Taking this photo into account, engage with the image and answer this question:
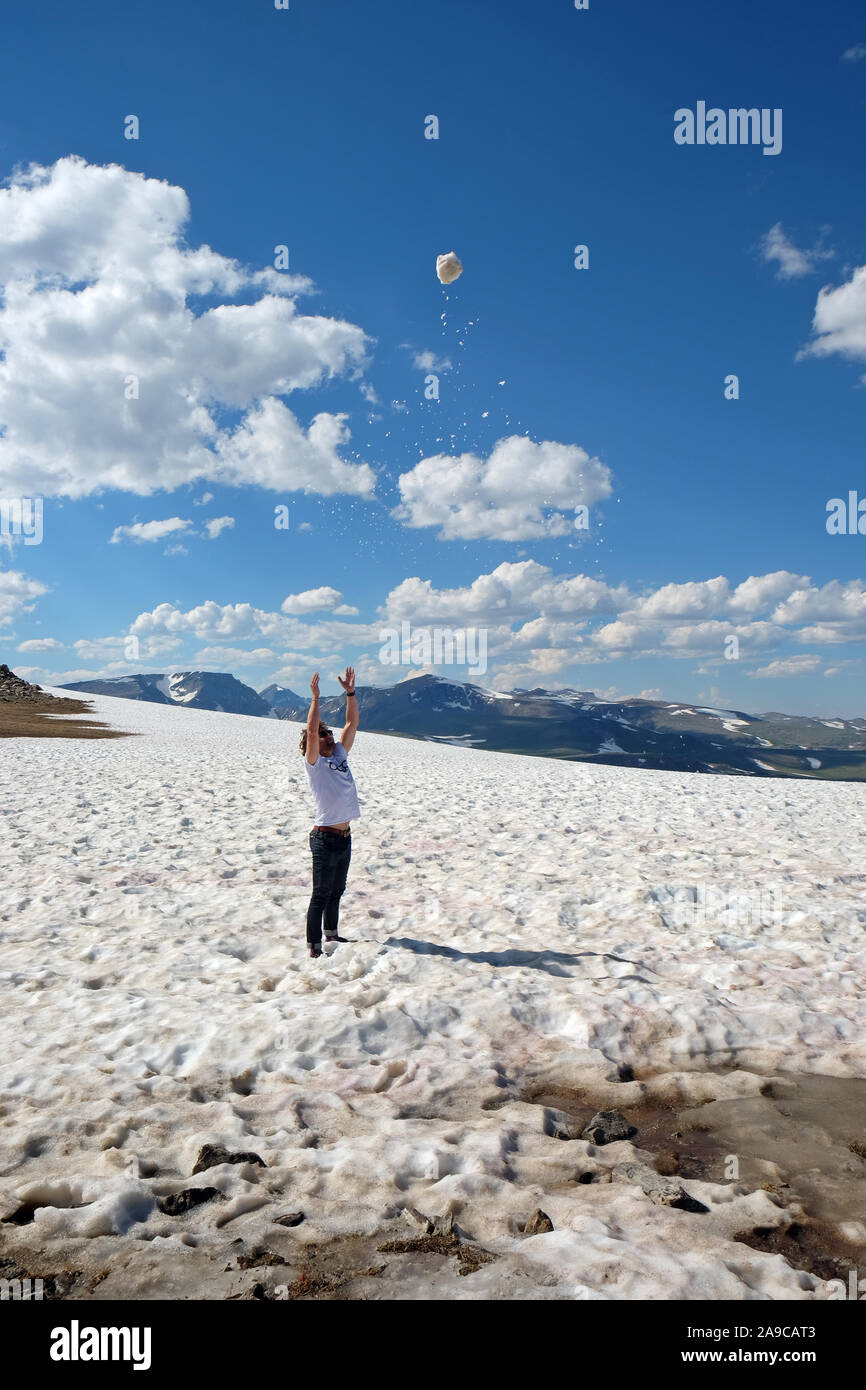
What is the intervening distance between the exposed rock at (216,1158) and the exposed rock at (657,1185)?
291 centimetres

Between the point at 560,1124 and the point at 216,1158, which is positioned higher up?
the point at 216,1158

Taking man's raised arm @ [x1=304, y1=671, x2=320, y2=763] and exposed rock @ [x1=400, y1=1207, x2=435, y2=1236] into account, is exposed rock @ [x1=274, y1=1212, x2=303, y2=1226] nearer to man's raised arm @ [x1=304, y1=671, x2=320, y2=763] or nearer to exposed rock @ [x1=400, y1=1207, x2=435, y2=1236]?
exposed rock @ [x1=400, y1=1207, x2=435, y2=1236]

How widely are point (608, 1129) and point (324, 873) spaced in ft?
17.0

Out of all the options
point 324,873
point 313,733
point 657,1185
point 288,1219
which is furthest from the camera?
point 324,873

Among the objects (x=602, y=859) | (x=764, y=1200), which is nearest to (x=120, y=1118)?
(x=764, y=1200)

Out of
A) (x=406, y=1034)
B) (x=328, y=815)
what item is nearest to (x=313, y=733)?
(x=328, y=815)

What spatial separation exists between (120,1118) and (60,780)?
79.2ft

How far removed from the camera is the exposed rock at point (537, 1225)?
4945mm

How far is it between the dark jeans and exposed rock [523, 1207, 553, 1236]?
5.57 m

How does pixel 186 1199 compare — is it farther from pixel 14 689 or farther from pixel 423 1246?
pixel 14 689

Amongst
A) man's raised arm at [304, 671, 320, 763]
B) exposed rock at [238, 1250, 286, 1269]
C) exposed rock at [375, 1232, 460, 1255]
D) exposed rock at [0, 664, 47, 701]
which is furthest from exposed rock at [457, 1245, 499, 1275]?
exposed rock at [0, 664, 47, 701]

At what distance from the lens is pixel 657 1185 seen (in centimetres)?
548
